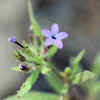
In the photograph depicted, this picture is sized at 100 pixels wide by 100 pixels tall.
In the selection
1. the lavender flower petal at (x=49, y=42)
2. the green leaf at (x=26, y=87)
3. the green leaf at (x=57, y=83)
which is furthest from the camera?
the green leaf at (x=57, y=83)

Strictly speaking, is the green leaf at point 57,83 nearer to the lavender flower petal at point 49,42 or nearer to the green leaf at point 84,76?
the green leaf at point 84,76

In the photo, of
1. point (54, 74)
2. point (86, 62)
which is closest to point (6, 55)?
point (86, 62)

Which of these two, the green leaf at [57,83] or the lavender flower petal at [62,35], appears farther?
the green leaf at [57,83]

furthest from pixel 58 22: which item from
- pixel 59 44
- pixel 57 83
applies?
pixel 59 44

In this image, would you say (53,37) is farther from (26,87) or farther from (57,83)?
(57,83)

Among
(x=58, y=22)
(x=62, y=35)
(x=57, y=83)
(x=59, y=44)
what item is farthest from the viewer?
(x=58, y=22)

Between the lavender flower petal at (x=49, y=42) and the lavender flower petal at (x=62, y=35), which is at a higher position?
the lavender flower petal at (x=62, y=35)

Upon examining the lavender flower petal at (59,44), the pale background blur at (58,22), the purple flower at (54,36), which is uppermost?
the pale background blur at (58,22)

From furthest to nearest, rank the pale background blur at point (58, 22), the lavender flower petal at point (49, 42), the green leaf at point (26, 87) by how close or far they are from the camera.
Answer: the pale background blur at point (58, 22) → the lavender flower petal at point (49, 42) → the green leaf at point (26, 87)

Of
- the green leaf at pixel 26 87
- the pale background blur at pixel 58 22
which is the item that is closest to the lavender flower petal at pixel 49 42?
the green leaf at pixel 26 87

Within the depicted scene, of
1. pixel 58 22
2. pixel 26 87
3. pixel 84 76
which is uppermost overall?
pixel 58 22
